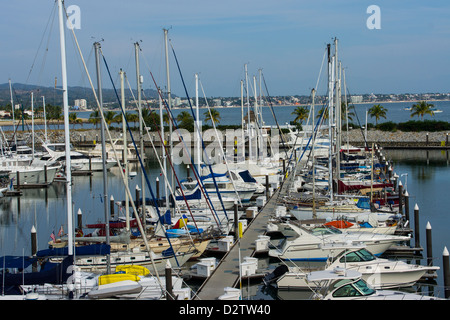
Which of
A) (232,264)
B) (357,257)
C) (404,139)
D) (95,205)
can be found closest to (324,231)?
(357,257)

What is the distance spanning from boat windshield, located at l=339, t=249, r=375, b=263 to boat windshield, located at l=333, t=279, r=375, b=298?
112 inches

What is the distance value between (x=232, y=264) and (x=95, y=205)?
22.1 m

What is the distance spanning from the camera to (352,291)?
16.7 m

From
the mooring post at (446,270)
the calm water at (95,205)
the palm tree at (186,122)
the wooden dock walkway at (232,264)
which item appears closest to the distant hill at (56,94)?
the palm tree at (186,122)

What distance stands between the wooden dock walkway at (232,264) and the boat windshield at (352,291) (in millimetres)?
3540

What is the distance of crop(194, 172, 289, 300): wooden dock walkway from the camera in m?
19.4

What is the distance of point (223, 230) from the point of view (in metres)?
27.6

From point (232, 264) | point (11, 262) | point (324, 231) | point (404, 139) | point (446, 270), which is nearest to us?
point (446, 270)

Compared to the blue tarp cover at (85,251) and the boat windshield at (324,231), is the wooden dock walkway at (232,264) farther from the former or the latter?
the blue tarp cover at (85,251)

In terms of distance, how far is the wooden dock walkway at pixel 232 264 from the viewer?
63.6 feet

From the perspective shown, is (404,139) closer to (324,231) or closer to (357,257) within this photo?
(324,231)

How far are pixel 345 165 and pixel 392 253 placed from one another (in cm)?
2346

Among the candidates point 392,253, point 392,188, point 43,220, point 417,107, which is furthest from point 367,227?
point 417,107
